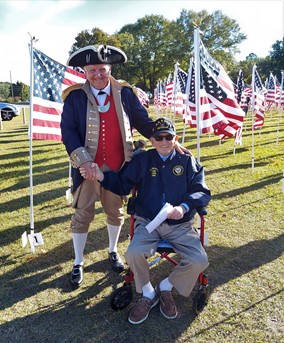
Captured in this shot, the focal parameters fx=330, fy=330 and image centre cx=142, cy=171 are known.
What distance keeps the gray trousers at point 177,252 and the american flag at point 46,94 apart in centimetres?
207

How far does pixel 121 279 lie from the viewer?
3596mm

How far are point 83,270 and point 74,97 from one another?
6.32 ft

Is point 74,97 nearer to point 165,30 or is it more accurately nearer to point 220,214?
point 220,214

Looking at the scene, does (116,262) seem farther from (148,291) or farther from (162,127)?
(162,127)

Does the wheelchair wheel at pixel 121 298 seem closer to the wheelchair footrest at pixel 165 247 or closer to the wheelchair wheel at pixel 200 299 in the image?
the wheelchair footrest at pixel 165 247

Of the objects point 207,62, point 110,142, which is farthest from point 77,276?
point 207,62

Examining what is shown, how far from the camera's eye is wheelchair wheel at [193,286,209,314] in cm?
295

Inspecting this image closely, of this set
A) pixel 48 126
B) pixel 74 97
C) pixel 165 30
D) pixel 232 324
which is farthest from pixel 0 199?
pixel 165 30

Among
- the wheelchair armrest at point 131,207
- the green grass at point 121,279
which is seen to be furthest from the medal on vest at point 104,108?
the green grass at point 121,279

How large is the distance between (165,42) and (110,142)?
55.0m

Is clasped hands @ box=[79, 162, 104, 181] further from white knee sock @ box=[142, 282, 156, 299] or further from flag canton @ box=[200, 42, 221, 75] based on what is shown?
flag canton @ box=[200, 42, 221, 75]

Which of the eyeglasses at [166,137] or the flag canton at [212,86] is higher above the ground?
the flag canton at [212,86]

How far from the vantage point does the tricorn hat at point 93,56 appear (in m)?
3.06

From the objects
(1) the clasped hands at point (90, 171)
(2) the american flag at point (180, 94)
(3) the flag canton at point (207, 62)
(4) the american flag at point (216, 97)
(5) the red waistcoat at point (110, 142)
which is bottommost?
(1) the clasped hands at point (90, 171)
